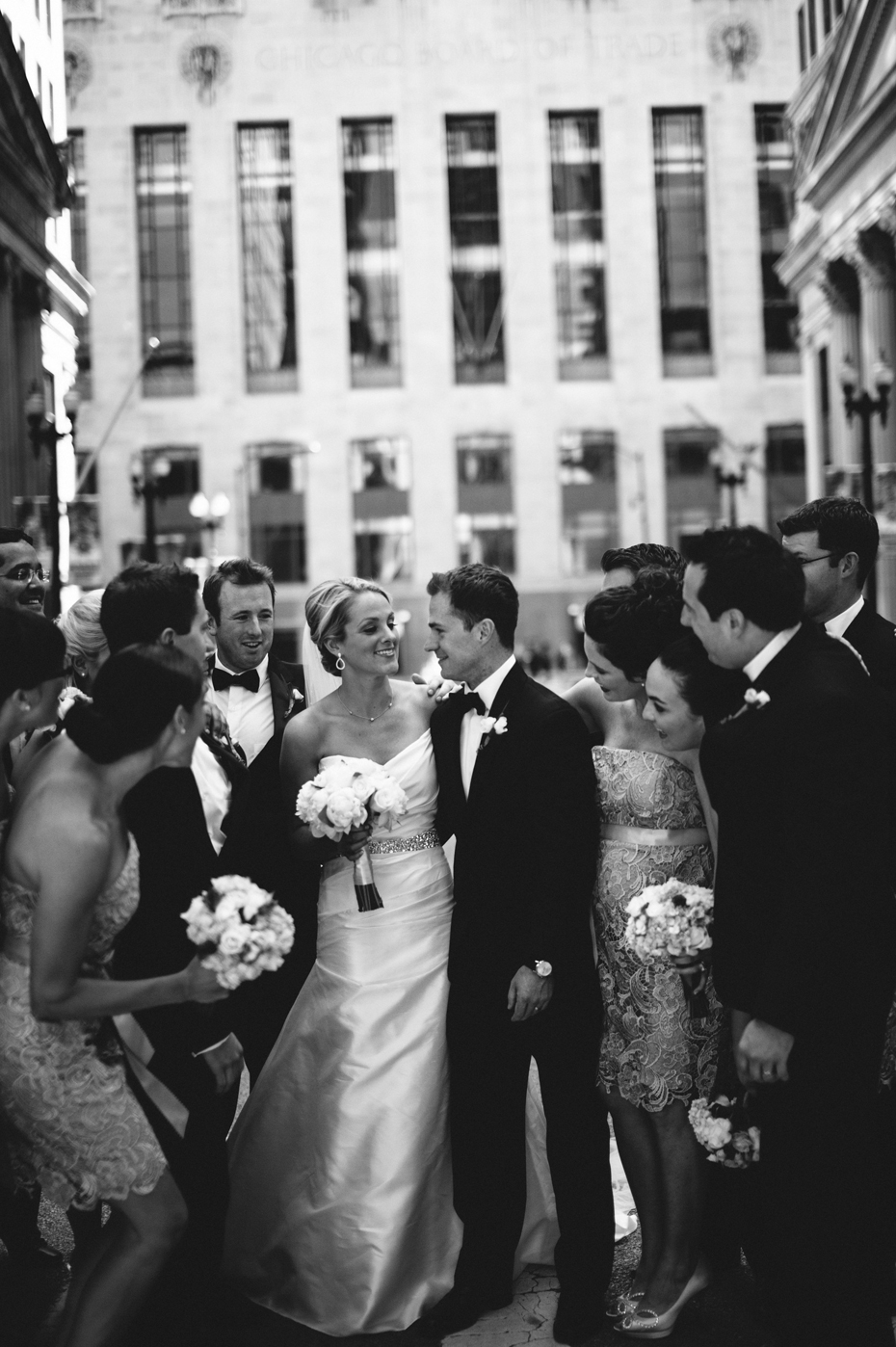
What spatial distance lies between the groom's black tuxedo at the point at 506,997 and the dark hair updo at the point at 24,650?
5.62 ft

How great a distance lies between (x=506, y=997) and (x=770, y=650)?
1717 mm

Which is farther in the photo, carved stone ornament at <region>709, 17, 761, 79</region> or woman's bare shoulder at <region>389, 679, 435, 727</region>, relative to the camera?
carved stone ornament at <region>709, 17, 761, 79</region>

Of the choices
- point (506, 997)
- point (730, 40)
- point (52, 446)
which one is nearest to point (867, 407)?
point (52, 446)

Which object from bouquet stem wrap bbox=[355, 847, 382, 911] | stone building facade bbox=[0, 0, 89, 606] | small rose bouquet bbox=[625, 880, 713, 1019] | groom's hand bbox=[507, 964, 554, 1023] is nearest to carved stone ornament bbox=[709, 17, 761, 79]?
stone building facade bbox=[0, 0, 89, 606]

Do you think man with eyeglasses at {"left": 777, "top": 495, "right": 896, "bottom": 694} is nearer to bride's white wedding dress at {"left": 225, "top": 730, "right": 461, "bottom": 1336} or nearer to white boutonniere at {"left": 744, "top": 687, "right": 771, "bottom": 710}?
white boutonniere at {"left": 744, "top": 687, "right": 771, "bottom": 710}

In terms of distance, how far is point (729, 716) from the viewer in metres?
4.55

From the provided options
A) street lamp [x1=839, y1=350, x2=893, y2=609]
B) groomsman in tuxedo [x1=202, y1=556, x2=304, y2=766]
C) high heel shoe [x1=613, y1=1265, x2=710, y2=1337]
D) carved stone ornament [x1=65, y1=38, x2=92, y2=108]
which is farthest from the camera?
carved stone ornament [x1=65, y1=38, x2=92, y2=108]

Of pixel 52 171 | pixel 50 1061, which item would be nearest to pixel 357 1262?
pixel 50 1061

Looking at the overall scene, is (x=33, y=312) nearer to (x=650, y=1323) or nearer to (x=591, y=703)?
(x=591, y=703)

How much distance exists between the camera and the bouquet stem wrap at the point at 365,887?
206 inches

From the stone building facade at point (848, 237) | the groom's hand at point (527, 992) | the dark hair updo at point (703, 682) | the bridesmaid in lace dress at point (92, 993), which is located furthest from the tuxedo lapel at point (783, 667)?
the stone building facade at point (848, 237)

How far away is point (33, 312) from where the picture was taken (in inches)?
1419

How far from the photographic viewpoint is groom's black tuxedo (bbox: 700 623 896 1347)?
13.5 ft

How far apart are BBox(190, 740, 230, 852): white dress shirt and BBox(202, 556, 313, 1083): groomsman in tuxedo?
37mm
